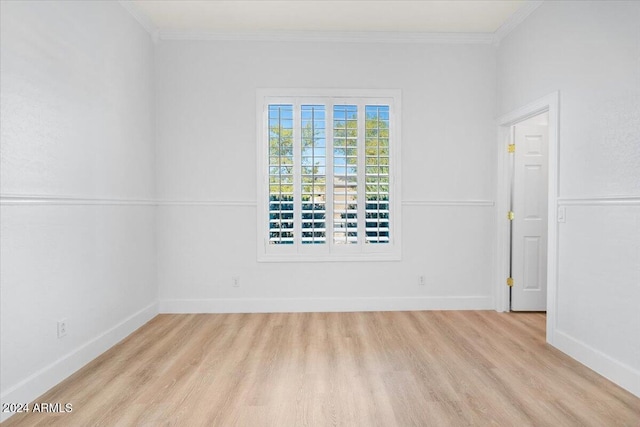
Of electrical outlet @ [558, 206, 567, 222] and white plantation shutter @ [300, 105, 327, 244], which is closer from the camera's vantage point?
electrical outlet @ [558, 206, 567, 222]

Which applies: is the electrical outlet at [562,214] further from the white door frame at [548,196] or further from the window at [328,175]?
the window at [328,175]

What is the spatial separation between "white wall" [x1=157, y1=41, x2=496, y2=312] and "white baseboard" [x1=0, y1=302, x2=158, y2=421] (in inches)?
28.1

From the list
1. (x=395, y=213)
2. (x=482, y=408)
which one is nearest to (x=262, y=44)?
(x=395, y=213)

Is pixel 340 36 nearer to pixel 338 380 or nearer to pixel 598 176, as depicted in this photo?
pixel 598 176

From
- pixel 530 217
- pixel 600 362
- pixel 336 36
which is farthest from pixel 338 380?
pixel 336 36

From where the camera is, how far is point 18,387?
6.99ft

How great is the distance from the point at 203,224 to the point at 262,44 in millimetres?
2080

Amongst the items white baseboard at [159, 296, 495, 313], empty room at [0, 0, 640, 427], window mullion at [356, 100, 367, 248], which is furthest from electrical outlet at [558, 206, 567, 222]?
window mullion at [356, 100, 367, 248]

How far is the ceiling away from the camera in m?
3.47

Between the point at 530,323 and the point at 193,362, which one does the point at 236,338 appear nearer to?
the point at 193,362

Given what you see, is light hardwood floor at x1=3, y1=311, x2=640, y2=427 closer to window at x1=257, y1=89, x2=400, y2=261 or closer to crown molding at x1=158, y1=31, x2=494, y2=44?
window at x1=257, y1=89, x2=400, y2=261

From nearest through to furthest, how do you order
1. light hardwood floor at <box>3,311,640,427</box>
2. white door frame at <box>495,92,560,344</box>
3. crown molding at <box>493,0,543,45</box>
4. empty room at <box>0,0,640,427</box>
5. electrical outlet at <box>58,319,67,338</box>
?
light hardwood floor at <box>3,311,640,427</box> < empty room at <box>0,0,640,427</box> < electrical outlet at <box>58,319,67,338</box> < white door frame at <box>495,92,560,344</box> < crown molding at <box>493,0,543,45</box>

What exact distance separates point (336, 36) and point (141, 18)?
1984 mm

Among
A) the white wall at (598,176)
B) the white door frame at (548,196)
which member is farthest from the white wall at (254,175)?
the white wall at (598,176)
